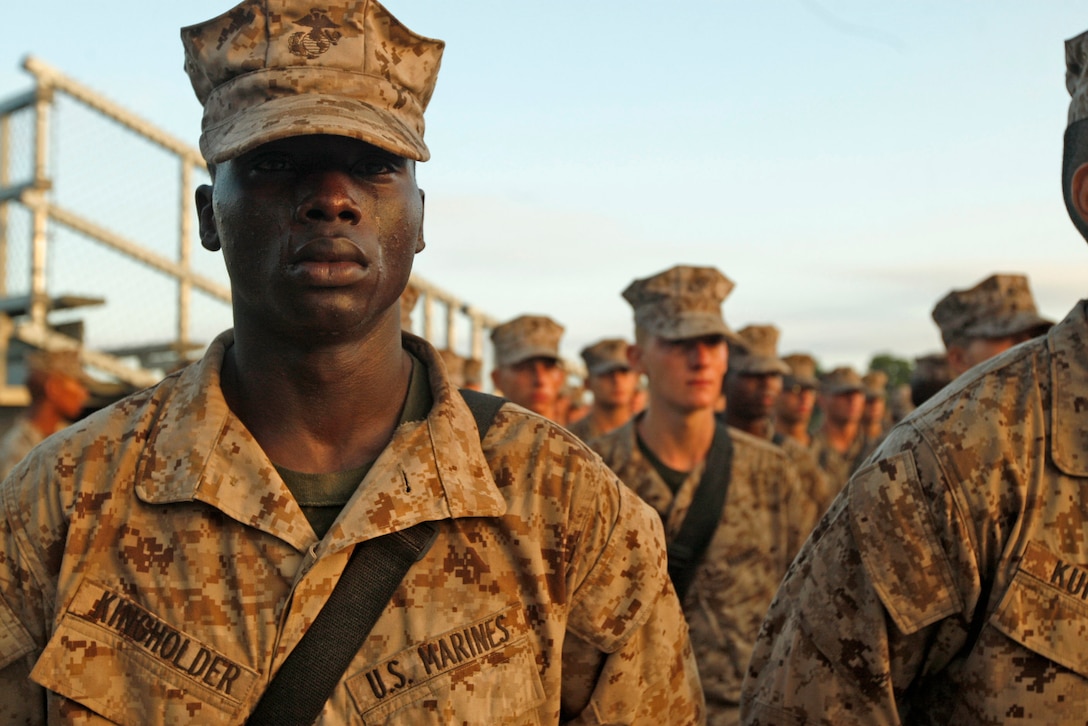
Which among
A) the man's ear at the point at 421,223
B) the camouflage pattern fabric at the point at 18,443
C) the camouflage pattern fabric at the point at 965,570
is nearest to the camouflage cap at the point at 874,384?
the camouflage pattern fabric at the point at 18,443

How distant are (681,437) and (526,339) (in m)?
4.51

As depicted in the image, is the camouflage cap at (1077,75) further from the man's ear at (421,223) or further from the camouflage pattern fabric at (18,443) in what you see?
the camouflage pattern fabric at (18,443)

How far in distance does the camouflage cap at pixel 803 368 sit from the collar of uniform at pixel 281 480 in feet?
47.1

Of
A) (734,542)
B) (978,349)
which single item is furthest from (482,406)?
(978,349)

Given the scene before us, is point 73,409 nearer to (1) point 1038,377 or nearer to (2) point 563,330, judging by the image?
(2) point 563,330

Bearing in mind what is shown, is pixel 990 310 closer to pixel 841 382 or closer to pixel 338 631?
pixel 338 631

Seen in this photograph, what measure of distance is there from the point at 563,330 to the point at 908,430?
28.8ft

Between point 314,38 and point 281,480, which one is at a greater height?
point 314,38

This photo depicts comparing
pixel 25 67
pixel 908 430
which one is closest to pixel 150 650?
pixel 908 430

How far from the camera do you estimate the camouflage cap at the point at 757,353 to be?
10836mm

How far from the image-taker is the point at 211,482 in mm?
2656

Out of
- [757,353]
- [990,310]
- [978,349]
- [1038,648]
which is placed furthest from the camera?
[757,353]

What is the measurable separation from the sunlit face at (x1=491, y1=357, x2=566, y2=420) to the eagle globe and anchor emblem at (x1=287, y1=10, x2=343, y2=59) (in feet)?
26.2

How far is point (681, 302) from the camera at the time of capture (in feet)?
25.5
